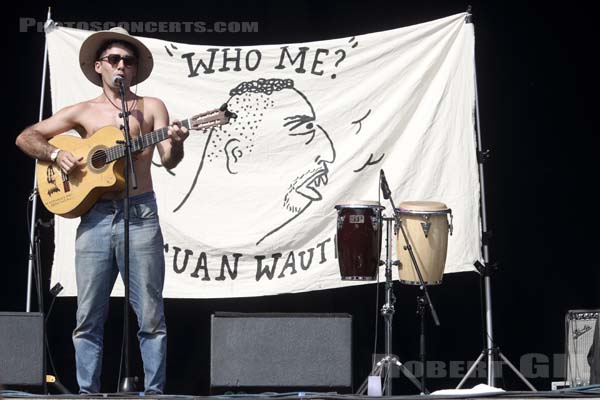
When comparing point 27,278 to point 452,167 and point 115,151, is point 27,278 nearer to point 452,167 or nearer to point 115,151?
point 115,151

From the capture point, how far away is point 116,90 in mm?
5758

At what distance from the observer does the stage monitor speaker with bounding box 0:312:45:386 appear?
16.5 ft

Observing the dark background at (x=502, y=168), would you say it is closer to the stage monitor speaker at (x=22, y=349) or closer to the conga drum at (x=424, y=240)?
the conga drum at (x=424, y=240)

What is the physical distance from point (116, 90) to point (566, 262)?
A: 11.4 ft

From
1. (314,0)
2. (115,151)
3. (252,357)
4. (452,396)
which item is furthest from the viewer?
(314,0)

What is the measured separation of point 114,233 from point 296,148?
6.38 feet

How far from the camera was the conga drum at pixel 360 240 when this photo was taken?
643cm

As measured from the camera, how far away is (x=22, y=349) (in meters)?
5.06

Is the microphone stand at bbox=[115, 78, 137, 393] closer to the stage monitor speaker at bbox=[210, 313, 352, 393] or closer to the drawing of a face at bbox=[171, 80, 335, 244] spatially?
the stage monitor speaker at bbox=[210, 313, 352, 393]

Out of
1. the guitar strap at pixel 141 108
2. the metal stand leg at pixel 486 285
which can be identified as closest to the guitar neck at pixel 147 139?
the guitar strap at pixel 141 108

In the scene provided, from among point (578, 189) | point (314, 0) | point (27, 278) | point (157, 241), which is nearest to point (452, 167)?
point (578, 189)

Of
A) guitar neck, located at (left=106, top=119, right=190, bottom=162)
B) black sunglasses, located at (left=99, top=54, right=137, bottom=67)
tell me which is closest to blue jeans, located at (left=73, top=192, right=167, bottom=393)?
guitar neck, located at (left=106, top=119, right=190, bottom=162)

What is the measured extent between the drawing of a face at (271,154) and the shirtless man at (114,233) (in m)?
1.42
